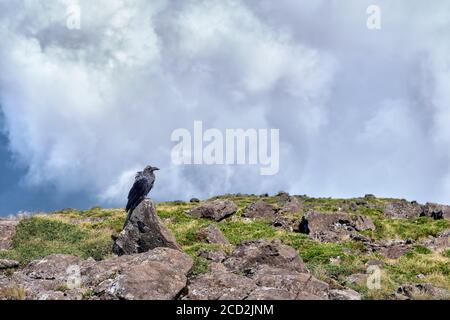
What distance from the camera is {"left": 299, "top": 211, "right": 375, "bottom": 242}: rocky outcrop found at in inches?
1371

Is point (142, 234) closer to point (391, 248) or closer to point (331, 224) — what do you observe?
point (391, 248)

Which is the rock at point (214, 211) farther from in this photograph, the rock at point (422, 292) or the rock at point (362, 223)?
the rock at point (422, 292)

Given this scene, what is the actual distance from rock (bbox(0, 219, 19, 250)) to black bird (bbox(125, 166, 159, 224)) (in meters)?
7.37

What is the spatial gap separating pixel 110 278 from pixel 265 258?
17.7 feet

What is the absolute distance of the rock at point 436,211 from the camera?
48.7 m

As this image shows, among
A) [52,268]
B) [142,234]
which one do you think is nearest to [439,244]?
[142,234]

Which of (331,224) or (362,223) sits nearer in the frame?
(331,224)

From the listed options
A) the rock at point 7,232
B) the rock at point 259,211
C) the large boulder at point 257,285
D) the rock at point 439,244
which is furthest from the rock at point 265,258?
the rock at point 259,211

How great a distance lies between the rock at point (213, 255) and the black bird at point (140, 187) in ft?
11.2

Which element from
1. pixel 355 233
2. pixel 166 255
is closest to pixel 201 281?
pixel 166 255

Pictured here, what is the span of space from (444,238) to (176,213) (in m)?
19.5

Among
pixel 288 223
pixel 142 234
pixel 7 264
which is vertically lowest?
pixel 7 264

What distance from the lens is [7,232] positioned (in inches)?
1024

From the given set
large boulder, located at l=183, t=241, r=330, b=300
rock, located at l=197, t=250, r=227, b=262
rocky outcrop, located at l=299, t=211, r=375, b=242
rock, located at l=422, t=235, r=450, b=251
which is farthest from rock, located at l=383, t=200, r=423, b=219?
large boulder, located at l=183, t=241, r=330, b=300
